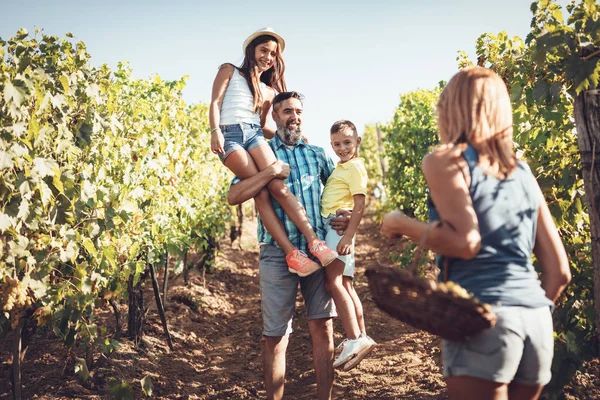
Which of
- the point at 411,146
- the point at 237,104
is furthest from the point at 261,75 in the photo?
the point at 411,146

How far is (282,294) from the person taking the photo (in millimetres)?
3307

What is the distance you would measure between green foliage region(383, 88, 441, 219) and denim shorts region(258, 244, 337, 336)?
6.02 metres

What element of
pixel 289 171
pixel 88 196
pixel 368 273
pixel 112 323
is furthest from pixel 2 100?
pixel 112 323

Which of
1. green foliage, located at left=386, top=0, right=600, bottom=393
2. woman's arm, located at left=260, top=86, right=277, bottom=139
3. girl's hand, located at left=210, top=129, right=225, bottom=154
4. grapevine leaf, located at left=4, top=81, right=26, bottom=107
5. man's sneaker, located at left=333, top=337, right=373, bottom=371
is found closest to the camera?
green foliage, located at left=386, top=0, right=600, bottom=393

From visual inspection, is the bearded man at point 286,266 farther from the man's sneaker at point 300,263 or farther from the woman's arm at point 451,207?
the woman's arm at point 451,207

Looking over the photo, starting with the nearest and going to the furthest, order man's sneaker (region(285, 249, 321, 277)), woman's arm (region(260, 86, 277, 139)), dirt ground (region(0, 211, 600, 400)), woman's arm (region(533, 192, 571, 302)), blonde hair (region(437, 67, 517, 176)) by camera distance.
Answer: blonde hair (region(437, 67, 517, 176))
woman's arm (region(533, 192, 571, 302))
man's sneaker (region(285, 249, 321, 277))
woman's arm (region(260, 86, 277, 139))
dirt ground (region(0, 211, 600, 400))

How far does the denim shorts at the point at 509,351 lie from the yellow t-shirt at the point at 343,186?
1.71 meters

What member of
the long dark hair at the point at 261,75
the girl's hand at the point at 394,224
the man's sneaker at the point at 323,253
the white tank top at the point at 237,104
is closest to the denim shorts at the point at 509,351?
the girl's hand at the point at 394,224

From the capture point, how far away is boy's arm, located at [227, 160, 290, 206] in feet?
10.9

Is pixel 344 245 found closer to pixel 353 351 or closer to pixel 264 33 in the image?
pixel 353 351

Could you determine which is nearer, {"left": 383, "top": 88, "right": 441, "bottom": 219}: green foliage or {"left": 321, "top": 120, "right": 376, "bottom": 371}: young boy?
{"left": 321, "top": 120, "right": 376, "bottom": 371}: young boy

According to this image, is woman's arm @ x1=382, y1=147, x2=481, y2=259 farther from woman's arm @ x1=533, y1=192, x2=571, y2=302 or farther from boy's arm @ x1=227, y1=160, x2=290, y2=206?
boy's arm @ x1=227, y1=160, x2=290, y2=206

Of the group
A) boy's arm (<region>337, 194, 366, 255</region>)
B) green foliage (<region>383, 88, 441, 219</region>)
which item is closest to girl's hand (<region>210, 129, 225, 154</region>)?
boy's arm (<region>337, 194, 366, 255</region>)

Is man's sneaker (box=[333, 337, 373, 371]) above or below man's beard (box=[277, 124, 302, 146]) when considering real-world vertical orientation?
below
